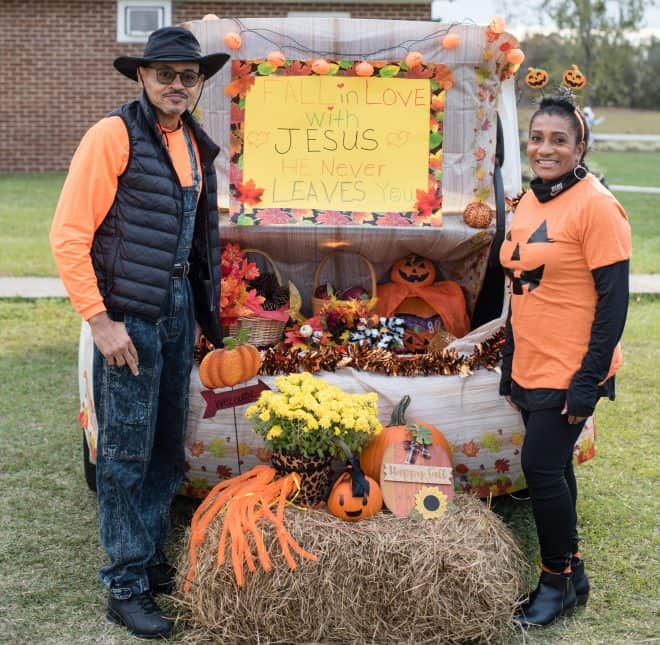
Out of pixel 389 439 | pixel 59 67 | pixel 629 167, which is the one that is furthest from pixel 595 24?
pixel 389 439

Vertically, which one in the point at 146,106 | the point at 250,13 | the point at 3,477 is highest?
the point at 250,13

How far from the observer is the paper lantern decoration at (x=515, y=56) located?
13.3 feet

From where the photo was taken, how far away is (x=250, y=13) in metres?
15.9

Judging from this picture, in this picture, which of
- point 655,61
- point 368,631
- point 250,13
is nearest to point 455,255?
point 368,631

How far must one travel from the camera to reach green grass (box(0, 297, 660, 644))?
3275 mm

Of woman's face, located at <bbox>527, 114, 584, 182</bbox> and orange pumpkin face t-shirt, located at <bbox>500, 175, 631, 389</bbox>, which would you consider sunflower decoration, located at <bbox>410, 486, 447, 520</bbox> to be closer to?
orange pumpkin face t-shirt, located at <bbox>500, 175, 631, 389</bbox>

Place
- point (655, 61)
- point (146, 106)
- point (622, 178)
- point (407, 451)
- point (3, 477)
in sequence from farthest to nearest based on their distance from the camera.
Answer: point (655, 61) → point (622, 178) → point (3, 477) → point (407, 451) → point (146, 106)

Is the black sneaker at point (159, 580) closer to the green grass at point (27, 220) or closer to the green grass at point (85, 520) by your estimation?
the green grass at point (85, 520)

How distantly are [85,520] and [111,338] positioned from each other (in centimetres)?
142

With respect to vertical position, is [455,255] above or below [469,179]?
below

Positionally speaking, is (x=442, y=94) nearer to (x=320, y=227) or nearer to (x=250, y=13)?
(x=320, y=227)

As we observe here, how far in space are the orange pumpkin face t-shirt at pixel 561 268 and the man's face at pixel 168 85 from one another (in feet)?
3.81

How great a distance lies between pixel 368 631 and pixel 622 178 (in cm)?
1964

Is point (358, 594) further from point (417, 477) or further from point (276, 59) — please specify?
point (276, 59)
